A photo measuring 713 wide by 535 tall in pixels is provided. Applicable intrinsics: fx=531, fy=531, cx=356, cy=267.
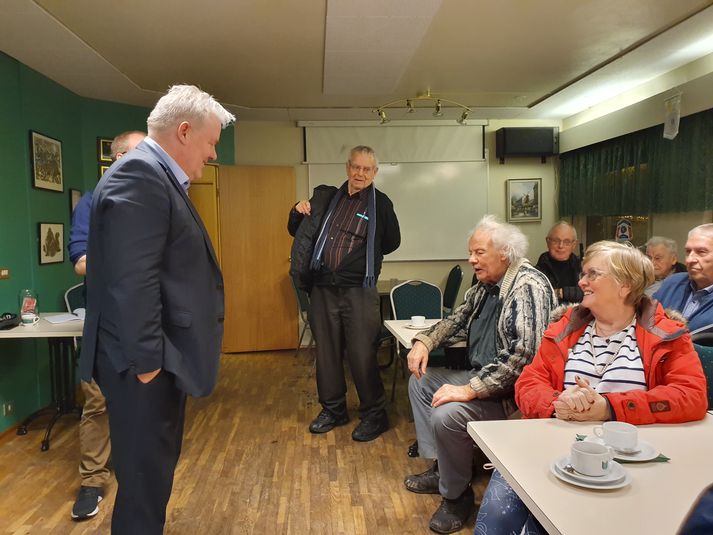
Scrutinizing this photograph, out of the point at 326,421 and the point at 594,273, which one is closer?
the point at 594,273

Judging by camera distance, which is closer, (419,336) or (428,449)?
(428,449)

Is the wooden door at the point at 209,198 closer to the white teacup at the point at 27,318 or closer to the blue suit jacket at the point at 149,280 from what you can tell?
the white teacup at the point at 27,318

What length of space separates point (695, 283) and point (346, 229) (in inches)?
70.2

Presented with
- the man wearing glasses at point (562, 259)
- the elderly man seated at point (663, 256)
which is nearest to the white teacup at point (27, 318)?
the man wearing glasses at point (562, 259)

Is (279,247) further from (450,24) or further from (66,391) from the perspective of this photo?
(450,24)

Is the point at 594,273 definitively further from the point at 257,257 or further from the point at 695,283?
the point at 257,257

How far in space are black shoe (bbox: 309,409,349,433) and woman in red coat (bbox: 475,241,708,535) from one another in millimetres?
1844

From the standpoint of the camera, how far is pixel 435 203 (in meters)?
5.81

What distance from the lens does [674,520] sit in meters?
0.92

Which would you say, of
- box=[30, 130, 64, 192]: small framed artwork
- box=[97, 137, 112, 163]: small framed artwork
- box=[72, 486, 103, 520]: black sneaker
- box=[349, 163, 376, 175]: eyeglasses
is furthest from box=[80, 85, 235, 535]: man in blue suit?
box=[97, 137, 112, 163]: small framed artwork

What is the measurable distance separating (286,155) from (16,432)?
355cm

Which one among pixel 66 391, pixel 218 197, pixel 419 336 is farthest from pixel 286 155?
pixel 419 336

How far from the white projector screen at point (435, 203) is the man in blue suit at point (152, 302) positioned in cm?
427

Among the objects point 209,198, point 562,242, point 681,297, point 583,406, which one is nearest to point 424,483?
point 583,406
